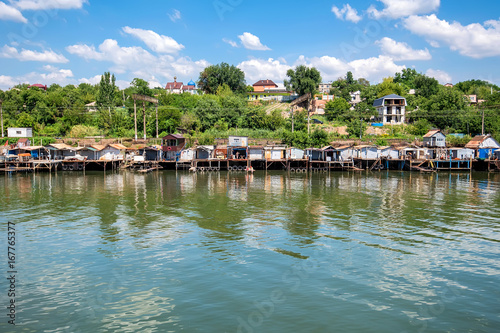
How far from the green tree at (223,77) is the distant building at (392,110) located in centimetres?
4169

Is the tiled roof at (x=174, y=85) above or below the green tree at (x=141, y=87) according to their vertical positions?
above

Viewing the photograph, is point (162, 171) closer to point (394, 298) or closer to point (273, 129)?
point (273, 129)

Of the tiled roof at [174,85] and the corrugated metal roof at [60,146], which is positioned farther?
the tiled roof at [174,85]

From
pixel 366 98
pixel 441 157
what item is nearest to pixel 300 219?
pixel 441 157

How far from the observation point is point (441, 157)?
62.4m

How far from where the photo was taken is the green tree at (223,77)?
108 metres

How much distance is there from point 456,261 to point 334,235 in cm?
629

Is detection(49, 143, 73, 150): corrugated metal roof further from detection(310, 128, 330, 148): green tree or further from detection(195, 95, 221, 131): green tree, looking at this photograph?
detection(310, 128, 330, 148): green tree

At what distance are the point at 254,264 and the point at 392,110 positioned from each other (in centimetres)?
7501

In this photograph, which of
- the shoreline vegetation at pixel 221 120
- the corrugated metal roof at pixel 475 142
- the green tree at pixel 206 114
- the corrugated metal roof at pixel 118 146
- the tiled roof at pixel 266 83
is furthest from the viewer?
the tiled roof at pixel 266 83

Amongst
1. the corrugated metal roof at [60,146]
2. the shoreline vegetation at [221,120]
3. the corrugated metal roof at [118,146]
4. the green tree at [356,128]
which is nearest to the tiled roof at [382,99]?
the shoreline vegetation at [221,120]

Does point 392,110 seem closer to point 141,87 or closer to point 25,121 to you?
point 141,87

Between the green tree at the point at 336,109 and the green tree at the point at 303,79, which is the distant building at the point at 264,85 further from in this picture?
the green tree at the point at 336,109

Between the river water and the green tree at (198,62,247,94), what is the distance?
78.4 metres
